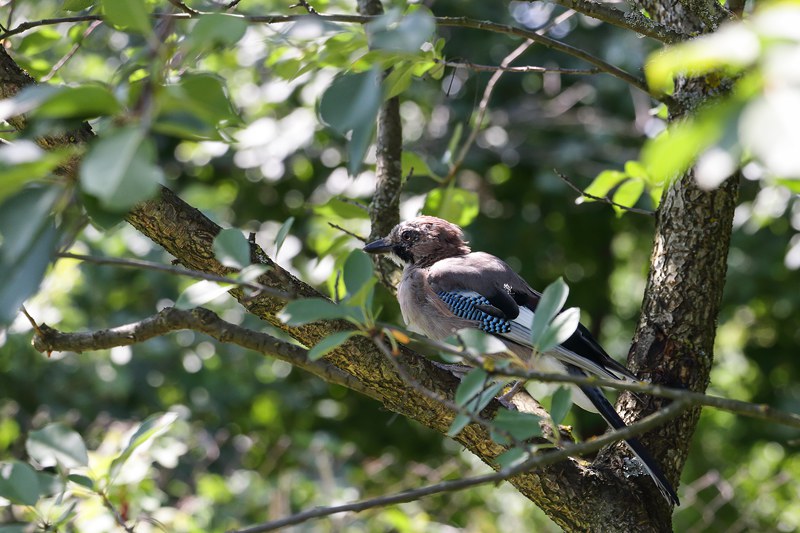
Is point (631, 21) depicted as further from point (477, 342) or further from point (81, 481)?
point (81, 481)

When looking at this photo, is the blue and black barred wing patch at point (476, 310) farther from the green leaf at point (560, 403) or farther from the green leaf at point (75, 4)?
the green leaf at point (75, 4)

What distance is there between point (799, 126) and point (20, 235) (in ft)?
2.63

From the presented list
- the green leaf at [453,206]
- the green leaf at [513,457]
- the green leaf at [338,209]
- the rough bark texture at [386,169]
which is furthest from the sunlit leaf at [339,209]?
the green leaf at [513,457]

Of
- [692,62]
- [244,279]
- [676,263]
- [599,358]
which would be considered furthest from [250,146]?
[692,62]

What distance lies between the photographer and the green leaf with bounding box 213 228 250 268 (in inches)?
56.7

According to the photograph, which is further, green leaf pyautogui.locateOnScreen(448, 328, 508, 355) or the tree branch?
the tree branch

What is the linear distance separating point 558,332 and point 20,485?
1067 mm

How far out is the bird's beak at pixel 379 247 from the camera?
3102 millimetres

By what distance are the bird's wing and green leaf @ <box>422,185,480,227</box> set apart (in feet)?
1.39

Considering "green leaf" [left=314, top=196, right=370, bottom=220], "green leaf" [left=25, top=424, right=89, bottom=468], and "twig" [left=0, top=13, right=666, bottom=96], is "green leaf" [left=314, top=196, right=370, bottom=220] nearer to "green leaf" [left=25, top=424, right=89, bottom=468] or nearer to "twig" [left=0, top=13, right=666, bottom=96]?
"twig" [left=0, top=13, right=666, bottom=96]

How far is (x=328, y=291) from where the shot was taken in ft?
12.3

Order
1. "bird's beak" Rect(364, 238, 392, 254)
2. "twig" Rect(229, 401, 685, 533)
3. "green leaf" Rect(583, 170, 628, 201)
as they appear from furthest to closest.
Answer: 1. "bird's beak" Rect(364, 238, 392, 254)
2. "green leaf" Rect(583, 170, 628, 201)
3. "twig" Rect(229, 401, 685, 533)

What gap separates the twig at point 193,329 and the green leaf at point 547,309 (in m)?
0.66

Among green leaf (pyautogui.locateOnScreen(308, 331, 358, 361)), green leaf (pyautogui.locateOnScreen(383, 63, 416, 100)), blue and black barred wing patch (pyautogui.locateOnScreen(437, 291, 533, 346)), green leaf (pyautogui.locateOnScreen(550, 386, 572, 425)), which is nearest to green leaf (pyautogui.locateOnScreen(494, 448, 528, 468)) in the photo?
green leaf (pyautogui.locateOnScreen(550, 386, 572, 425))
